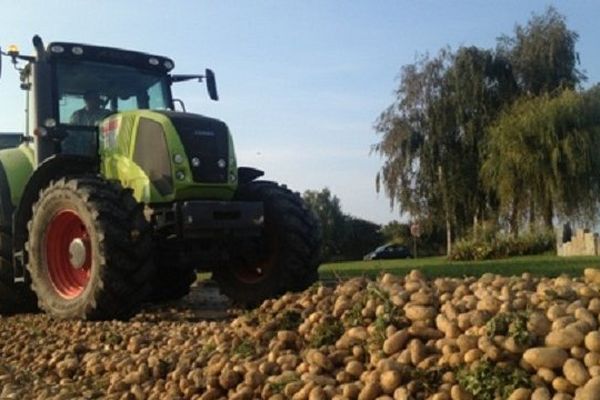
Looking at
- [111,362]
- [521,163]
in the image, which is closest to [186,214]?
[111,362]

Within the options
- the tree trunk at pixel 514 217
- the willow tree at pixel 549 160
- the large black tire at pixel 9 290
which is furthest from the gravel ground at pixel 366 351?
the tree trunk at pixel 514 217

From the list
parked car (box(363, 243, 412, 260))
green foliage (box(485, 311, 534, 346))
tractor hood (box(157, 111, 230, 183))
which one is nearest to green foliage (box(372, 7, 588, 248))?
parked car (box(363, 243, 412, 260))

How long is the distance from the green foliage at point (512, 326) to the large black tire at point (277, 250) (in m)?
4.09

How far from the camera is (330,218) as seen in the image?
57906mm

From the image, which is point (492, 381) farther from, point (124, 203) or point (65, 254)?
point (65, 254)

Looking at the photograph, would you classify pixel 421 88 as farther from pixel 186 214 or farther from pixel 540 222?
pixel 186 214

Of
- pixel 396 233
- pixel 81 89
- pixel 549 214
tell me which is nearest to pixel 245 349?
pixel 81 89

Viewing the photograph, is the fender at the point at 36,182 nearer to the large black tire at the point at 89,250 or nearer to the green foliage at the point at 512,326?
the large black tire at the point at 89,250

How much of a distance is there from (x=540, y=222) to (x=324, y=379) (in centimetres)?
2403

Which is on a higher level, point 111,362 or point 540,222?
point 540,222

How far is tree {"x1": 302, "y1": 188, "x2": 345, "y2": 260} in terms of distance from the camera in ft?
171

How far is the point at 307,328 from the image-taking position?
174 inches

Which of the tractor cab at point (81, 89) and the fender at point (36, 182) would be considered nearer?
the fender at point (36, 182)

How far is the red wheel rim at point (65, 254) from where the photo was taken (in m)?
7.27
